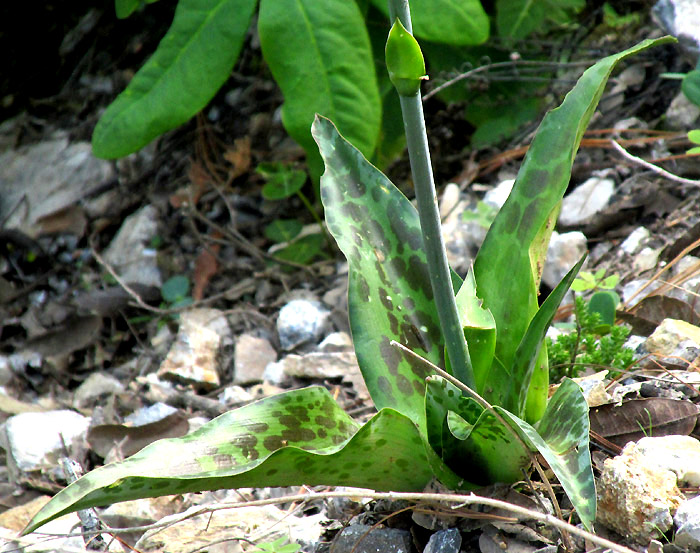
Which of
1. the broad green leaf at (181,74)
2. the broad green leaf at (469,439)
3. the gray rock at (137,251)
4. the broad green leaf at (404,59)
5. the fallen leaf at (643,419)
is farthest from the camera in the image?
the gray rock at (137,251)

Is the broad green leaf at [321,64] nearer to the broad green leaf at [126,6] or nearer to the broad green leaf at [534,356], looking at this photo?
the broad green leaf at [126,6]

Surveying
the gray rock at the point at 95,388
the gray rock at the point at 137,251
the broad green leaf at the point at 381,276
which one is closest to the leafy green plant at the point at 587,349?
the broad green leaf at the point at 381,276

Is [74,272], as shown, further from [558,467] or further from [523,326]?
[558,467]

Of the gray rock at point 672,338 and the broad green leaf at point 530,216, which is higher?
the broad green leaf at point 530,216

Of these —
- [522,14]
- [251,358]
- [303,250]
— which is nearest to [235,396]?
[251,358]

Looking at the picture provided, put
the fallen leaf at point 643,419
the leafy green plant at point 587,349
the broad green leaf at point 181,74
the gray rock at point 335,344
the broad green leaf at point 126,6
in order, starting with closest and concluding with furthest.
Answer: the fallen leaf at point 643,419
the leafy green plant at point 587,349
the gray rock at point 335,344
the broad green leaf at point 181,74
the broad green leaf at point 126,6

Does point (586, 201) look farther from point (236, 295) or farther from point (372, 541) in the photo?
point (372, 541)

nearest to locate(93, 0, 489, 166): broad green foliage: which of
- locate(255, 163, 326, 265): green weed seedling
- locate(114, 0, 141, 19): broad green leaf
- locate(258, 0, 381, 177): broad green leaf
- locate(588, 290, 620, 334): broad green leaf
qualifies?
locate(258, 0, 381, 177): broad green leaf
